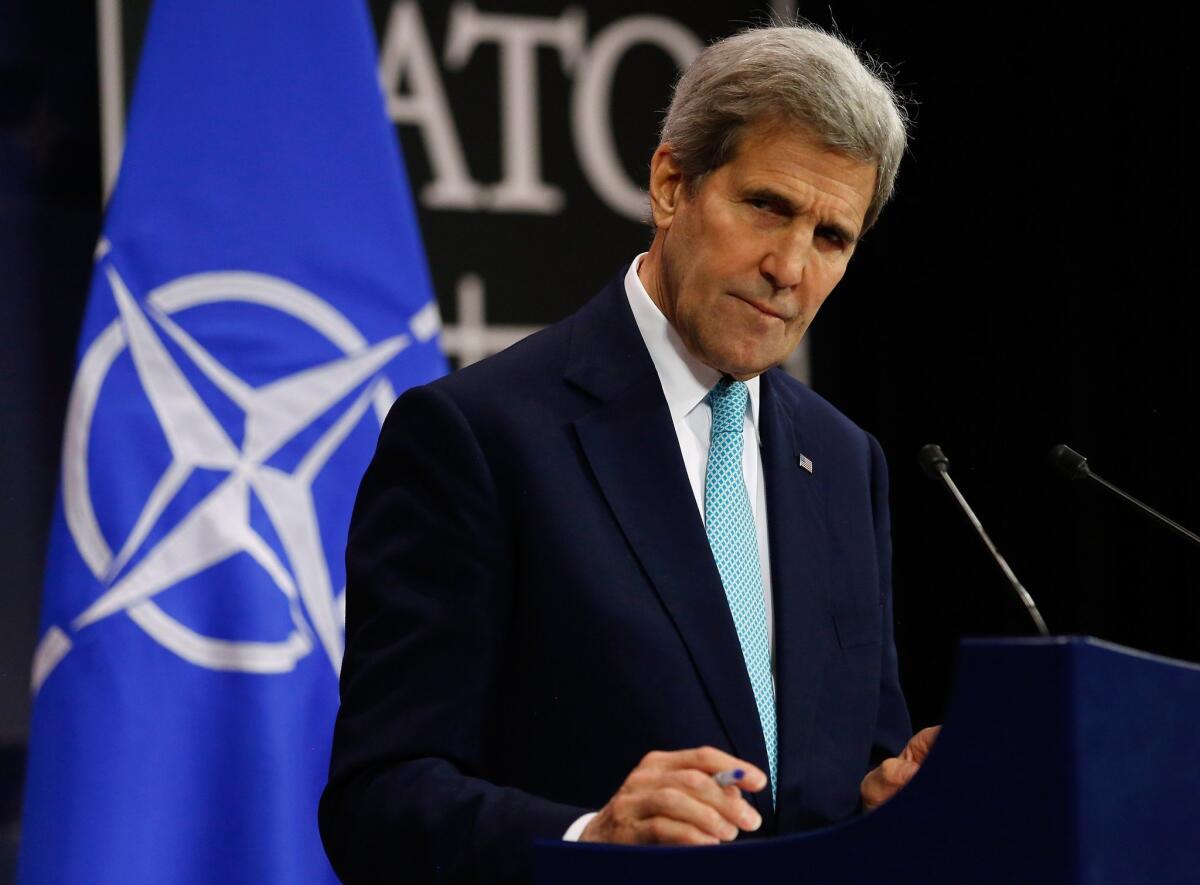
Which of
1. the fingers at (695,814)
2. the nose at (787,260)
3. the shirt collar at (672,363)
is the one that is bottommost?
the fingers at (695,814)

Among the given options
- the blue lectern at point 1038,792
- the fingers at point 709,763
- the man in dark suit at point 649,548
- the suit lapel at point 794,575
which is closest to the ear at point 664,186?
the man in dark suit at point 649,548

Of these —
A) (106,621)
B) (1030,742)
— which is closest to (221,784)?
(106,621)

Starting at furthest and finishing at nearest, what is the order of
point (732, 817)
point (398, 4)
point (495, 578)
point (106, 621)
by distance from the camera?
1. point (398, 4)
2. point (106, 621)
3. point (495, 578)
4. point (732, 817)

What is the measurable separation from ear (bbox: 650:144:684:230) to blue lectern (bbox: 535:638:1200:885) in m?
0.89

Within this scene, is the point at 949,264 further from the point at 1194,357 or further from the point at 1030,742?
the point at 1030,742

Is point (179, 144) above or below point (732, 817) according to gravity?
above

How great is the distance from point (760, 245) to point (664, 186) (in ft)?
0.55

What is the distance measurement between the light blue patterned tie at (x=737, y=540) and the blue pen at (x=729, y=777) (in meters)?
0.42

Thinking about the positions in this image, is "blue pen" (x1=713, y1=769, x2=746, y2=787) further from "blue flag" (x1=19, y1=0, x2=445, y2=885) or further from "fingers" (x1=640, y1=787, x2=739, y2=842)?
"blue flag" (x1=19, y1=0, x2=445, y2=885)

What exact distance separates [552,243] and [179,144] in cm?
111

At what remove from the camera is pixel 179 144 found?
275cm

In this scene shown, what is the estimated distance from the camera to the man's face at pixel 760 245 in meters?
1.73

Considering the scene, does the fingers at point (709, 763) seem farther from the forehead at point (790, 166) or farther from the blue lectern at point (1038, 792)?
the forehead at point (790, 166)

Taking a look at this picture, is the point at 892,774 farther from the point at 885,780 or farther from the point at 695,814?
the point at 695,814
